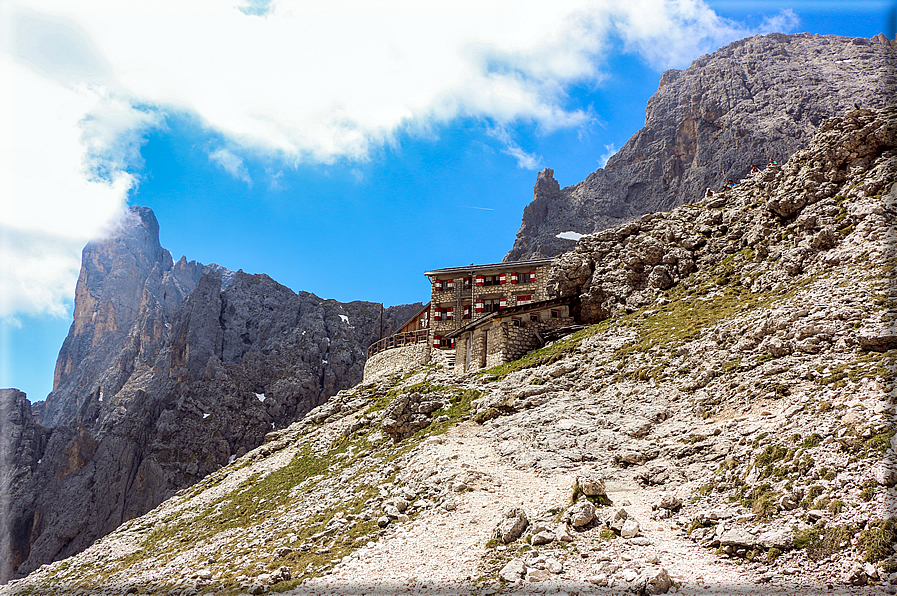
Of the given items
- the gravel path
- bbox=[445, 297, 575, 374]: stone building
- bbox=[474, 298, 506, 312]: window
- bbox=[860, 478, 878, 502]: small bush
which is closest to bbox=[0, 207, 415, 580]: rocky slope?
bbox=[474, 298, 506, 312]: window

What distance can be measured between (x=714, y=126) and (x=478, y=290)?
119 meters

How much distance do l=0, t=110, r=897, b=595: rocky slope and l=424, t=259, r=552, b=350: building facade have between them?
80.4ft

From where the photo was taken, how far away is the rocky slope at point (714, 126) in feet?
480

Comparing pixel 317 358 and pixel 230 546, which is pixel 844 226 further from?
pixel 317 358

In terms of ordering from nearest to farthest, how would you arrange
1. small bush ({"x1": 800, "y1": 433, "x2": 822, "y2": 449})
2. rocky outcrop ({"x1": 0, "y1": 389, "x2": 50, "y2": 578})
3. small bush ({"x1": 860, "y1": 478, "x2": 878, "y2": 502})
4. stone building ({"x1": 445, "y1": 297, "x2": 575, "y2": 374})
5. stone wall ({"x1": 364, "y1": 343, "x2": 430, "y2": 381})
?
1. small bush ({"x1": 860, "y1": 478, "x2": 878, "y2": 502})
2. small bush ({"x1": 800, "y1": 433, "x2": 822, "y2": 449})
3. stone building ({"x1": 445, "y1": 297, "x2": 575, "y2": 374})
4. stone wall ({"x1": 364, "y1": 343, "x2": 430, "y2": 381})
5. rocky outcrop ({"x1": 0, "y1": 389, "x2": 50, "y2": 578})

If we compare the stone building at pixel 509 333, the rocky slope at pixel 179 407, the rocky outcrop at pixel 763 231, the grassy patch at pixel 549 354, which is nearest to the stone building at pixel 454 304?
the stone building at pixel 509 333

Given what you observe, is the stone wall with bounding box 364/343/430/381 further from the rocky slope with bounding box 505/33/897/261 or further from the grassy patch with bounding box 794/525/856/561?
the rocky slope with bounding box 505/33/897/261

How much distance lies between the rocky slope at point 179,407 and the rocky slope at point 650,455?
80.3 m

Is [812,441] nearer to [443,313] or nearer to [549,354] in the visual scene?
[549,354]

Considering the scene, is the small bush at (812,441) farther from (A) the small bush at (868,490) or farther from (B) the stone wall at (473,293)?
(B) the stone wall at (473,293)

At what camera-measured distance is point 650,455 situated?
2367cm

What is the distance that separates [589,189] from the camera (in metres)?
175

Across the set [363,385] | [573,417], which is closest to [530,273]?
[363,385]

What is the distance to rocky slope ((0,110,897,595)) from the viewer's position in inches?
589
